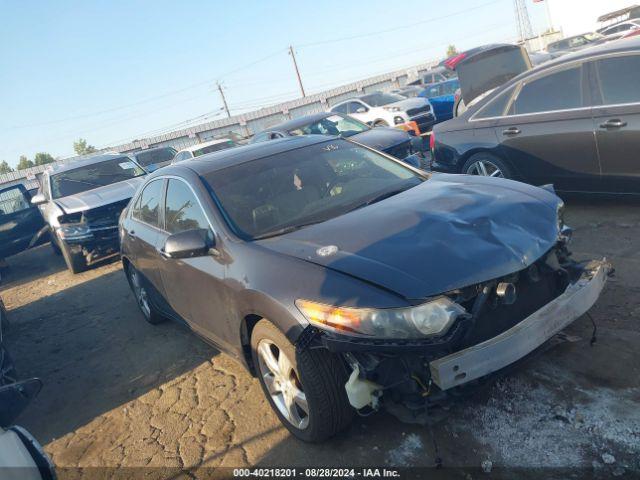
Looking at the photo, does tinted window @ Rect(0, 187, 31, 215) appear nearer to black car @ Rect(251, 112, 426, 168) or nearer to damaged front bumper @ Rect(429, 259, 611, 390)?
black car @ Rect(251, 112, 426, 168)

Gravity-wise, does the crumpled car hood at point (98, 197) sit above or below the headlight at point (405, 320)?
above

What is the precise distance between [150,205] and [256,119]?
39490 millimetres

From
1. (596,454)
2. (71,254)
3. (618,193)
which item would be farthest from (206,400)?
(71,254)

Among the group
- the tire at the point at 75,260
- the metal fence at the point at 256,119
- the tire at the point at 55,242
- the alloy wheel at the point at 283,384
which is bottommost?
the alloy wheel at the point at 283,384

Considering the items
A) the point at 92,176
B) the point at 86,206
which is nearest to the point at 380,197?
the point at 86,206

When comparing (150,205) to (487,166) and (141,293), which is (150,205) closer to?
(141,293)

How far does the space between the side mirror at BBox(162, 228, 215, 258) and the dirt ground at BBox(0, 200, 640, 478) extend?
1137 millimetres

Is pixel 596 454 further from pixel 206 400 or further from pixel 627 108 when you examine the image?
pixel 627 108

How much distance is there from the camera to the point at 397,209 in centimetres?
322

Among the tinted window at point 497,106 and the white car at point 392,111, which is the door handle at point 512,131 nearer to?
the tinted window at point 497,106

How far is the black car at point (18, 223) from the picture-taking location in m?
11.2

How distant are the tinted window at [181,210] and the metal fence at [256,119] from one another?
118ft

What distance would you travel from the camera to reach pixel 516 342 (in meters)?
2.46

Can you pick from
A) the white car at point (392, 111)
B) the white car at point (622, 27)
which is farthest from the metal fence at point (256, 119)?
the white car at point (392, 111)
